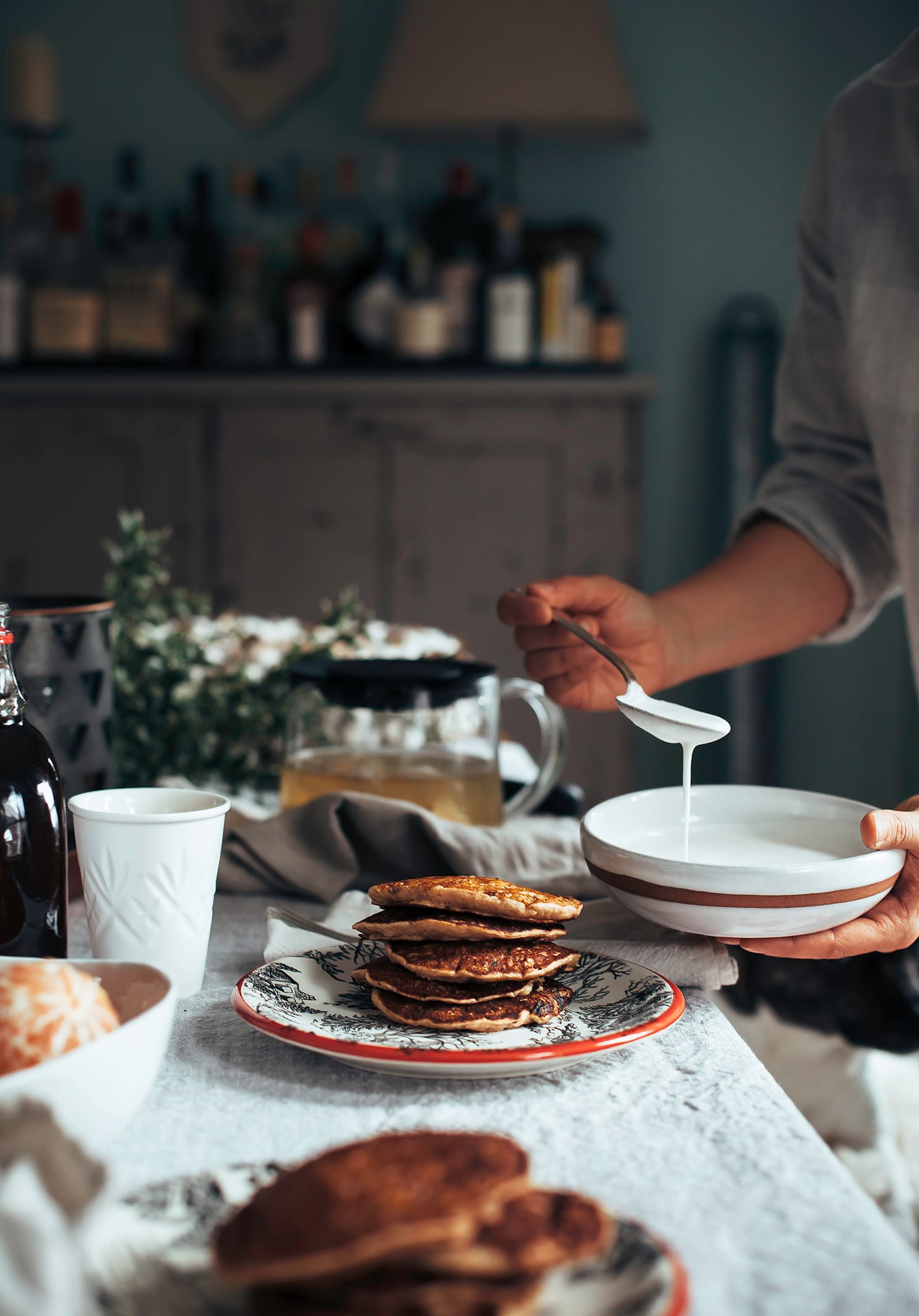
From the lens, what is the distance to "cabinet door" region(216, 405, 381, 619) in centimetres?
287

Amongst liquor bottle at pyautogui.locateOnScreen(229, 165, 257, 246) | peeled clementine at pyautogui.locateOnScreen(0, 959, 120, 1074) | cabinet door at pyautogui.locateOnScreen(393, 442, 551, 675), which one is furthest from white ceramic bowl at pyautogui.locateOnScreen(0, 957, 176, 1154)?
liquor bottle at pyautogui.locateOnScreen(229, 165, 257, 246)

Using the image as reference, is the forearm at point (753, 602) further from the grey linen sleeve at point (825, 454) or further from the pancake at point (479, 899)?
the pancake at point (479, 899)

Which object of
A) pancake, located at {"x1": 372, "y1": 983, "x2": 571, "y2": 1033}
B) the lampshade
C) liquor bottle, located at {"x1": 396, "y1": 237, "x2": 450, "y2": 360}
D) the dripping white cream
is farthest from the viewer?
liquor bottle, located at {"x1": 396, "y1": 237, "x2": 450, "y2": 360}

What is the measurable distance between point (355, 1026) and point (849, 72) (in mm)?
3259

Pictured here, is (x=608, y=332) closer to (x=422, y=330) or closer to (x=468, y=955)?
(x=422, y=330)

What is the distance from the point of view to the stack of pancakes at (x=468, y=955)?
1.92ft

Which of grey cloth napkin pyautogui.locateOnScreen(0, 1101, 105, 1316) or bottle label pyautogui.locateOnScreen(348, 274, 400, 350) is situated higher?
bottle label pyautogui.locateOnScreen(348, 274, 400, 350)

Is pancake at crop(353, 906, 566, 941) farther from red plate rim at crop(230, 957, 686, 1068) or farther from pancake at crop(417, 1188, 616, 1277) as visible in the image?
pancake at crop(417, 1188, 616, 1277)

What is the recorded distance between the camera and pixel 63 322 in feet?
9.37

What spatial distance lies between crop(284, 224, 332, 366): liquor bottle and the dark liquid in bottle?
2.32 metres

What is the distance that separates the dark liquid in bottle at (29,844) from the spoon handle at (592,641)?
40 centimetres

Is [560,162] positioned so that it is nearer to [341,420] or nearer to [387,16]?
[387,16]

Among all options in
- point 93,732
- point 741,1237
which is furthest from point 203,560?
point 741,1237

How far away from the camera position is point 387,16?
304cm
